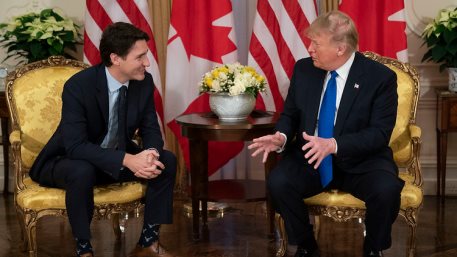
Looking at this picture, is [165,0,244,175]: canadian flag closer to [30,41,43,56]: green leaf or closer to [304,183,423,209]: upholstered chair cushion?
[30,41,43,56]: green leaf

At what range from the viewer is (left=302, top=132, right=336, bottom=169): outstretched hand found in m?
3.79

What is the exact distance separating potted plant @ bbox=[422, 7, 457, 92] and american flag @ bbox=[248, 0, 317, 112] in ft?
2.70

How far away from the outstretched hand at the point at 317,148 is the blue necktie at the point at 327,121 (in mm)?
208

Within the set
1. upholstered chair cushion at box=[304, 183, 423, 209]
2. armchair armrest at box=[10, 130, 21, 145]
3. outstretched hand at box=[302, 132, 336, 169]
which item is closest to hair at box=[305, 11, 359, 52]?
outstretched hand at box=[302, 132, 336, 169]

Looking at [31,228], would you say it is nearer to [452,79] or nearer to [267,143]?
[267,143]

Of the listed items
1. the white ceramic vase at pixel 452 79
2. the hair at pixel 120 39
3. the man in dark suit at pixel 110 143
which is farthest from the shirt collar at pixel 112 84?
the white ceramic vase at pixel 452 79

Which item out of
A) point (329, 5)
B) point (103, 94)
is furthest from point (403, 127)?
point (103, 94)

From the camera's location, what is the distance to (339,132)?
4.06 m

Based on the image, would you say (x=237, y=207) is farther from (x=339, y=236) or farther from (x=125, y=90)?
(x=125, y=90)

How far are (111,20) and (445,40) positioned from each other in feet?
7.65

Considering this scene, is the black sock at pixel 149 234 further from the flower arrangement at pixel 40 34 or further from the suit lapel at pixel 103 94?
the flower arrangement at pixel 40 34

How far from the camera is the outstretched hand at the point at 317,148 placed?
3785 mm

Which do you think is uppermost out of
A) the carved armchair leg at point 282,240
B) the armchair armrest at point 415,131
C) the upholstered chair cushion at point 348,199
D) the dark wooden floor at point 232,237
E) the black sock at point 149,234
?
the armchair armrest at point 415,131

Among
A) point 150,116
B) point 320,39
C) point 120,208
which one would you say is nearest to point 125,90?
point 150,116
